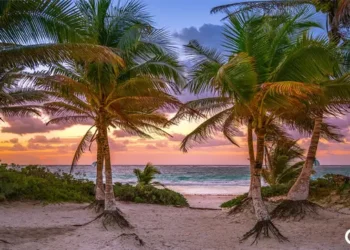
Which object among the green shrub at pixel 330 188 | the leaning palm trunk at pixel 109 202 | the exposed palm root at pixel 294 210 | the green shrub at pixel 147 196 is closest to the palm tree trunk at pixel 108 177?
the leaning palm trunk at pixel 109 202

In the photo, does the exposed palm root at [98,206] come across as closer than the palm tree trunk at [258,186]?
No

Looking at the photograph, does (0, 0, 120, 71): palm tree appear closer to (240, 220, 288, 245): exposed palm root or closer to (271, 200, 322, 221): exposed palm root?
(240, 220, 288, 245): exposed palm root

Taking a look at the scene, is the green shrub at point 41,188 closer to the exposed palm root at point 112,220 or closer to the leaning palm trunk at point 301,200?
the exposed palm root at point 112,220

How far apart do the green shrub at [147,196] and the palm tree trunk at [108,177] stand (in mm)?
6765

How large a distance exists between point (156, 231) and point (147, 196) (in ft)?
24.6

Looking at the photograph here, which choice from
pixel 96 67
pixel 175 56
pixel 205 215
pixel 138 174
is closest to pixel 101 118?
pixel 96 67

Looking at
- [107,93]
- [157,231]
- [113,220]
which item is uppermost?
Result: [107,93]

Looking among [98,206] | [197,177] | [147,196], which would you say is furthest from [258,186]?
[197,177]

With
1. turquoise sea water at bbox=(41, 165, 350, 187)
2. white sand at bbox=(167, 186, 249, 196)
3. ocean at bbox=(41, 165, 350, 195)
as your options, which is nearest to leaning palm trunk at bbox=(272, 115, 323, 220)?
ocean at bbox=(41, 165, 350, 195)

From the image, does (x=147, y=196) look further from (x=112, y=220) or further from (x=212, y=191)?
(x=212, y=191)

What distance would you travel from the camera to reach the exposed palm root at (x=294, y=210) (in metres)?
13.9

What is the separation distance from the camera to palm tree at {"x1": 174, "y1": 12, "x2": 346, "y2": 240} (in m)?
10.6

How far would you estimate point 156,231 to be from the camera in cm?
1288

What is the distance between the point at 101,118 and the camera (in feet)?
44.5
